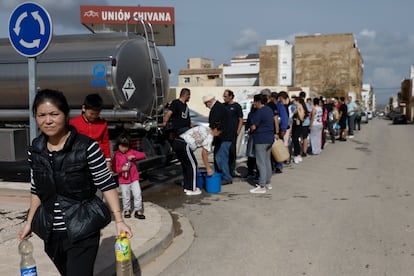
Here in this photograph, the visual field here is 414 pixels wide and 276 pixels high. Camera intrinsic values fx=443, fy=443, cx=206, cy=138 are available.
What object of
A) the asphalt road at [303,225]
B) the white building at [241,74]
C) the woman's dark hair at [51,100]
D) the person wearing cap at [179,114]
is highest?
the white building at [241,74]

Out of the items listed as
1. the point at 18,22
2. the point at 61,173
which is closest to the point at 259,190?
the point at 18,22

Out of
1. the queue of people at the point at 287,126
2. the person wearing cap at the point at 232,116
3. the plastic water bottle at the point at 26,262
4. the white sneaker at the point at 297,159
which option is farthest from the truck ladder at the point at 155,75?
the plastic water bottle at the point at 26,262

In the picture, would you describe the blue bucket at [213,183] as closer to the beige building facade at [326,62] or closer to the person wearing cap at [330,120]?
the person wearing cap at [330,120]

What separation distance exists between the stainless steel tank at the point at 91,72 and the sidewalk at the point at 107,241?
218 centimetres

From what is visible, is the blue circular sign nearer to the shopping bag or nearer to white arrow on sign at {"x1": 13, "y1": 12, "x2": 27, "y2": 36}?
white arrow on sign at {"x1": 13, "y1": 12, "x2": 27, "y2": 36}

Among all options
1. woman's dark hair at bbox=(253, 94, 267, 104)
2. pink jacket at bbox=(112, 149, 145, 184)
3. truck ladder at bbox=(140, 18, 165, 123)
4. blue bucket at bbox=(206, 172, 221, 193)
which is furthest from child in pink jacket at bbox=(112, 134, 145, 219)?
woman's dark hair at bbox=(253, 94, 267, 104)

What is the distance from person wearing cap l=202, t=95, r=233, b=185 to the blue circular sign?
403cm

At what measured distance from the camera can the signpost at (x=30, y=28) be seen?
4742mm

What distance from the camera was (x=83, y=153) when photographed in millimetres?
2812

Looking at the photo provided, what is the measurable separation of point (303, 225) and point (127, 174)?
2.52 meters

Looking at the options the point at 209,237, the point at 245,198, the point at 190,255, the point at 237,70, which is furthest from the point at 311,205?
the point at 237,70

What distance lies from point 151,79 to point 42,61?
2.04 m

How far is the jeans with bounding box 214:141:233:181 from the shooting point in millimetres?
8805

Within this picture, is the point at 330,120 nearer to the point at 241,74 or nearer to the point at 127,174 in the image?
the point at 127,174
